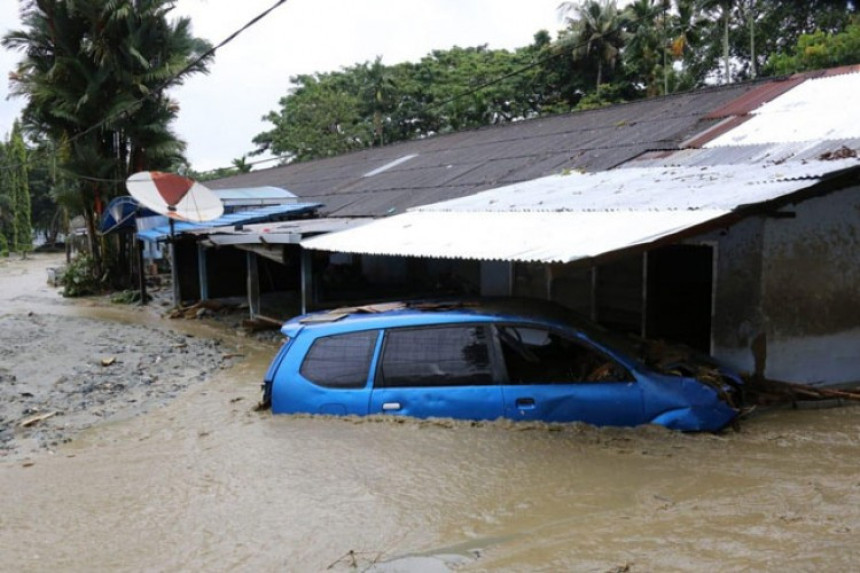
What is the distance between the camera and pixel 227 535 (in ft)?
13.2

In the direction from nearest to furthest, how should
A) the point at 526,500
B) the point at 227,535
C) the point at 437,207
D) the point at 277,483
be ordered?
the point at 227,535, the point at 526,500, the point at 277,483, the point at 437,207

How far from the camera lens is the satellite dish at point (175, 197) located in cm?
1428

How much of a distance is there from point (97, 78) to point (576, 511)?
19.9m

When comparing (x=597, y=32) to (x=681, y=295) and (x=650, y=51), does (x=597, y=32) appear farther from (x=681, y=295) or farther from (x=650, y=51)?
(x=681, y=295)

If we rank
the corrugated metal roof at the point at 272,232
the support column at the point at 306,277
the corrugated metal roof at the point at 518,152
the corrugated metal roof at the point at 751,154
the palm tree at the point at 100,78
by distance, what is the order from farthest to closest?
the palm tree at the point at 100,78
the support column at the point at 306,277
the corrugated metal roof at the point at 272,232
the corrugated metal roof at the point at 518,152
the corrugated metal roof at the point at 751,154

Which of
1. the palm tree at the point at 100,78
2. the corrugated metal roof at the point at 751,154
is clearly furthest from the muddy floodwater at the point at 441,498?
the palm tree at the point at 100,78

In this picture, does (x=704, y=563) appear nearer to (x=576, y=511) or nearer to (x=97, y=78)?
(x=576, y=511)

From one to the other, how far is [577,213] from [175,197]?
10275mm

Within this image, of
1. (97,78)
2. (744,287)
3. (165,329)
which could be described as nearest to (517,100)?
(97,78)

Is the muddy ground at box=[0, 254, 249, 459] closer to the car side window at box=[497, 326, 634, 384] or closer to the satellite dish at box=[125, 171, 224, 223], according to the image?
the satellite dish at box=[125, 171, 224, 223]

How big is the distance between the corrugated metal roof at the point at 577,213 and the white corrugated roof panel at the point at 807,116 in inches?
49.3

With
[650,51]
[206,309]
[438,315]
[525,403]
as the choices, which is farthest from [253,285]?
[650,51]

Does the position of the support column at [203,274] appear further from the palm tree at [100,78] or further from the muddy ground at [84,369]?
the palm tree at [100,78]

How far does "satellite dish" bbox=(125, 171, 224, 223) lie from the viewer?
1428cm
